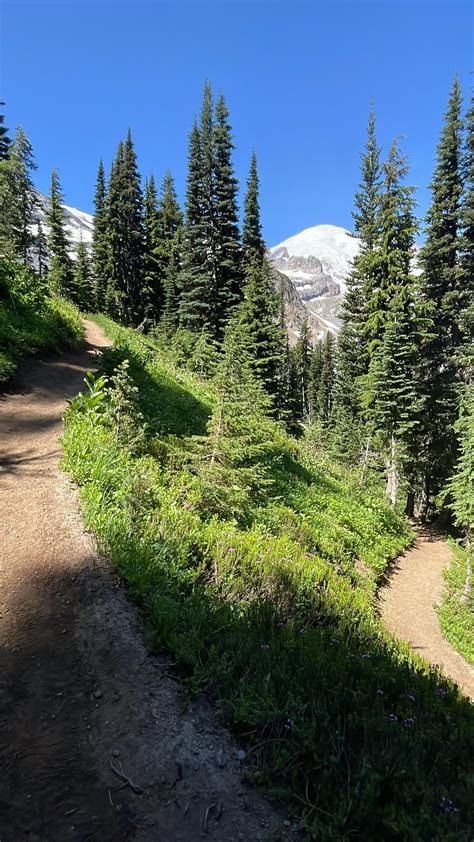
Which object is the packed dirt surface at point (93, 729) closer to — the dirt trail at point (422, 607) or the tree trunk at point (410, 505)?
the dirt trail at point (422, 607)

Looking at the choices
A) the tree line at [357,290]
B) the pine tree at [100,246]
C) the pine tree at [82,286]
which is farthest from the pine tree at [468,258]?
the pine tree at [100,246]

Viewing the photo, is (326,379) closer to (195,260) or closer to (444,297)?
(195,260)

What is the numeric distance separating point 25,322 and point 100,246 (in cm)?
3740

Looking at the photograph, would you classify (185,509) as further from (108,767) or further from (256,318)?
(256,318)

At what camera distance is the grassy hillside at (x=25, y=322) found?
37.8ft

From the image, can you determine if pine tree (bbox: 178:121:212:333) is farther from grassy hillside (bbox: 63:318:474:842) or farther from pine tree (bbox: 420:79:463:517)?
grassy hillside (bbox: 63:318:474:842)

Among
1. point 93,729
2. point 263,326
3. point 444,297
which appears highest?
point 444,297

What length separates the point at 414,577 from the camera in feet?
48.2

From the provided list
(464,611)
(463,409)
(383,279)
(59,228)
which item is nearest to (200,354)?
(383,279)

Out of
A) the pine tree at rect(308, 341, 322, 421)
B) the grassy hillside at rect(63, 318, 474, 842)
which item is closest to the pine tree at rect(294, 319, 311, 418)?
the pine tree at rect(308, 341, 322, 421)

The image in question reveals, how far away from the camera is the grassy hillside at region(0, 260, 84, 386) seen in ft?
37.8

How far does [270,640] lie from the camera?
414cm

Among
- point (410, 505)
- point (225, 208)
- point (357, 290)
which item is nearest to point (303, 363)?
point (225, 208)

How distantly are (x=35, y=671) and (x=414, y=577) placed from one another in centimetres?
1390
